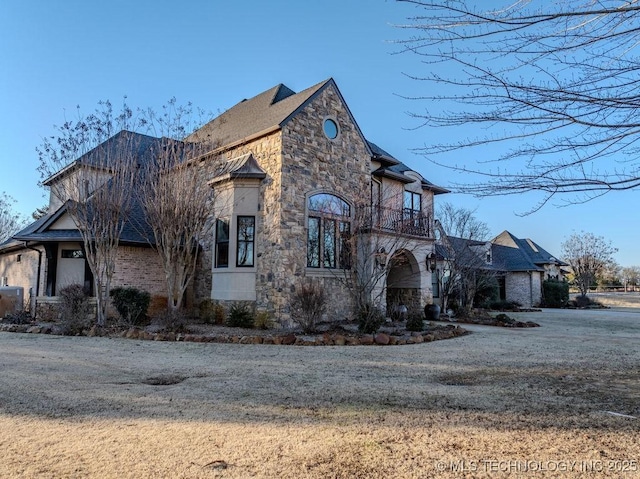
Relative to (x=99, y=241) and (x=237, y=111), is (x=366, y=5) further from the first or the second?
(x=237, y=111)

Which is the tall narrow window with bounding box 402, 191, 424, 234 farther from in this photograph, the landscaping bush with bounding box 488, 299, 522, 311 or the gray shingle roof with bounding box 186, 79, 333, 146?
the landscaping bush with bounding box 488, 299, 522, 311

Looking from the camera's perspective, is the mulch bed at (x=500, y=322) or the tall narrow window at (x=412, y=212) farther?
the tall narrow window at (x=412, y=212)

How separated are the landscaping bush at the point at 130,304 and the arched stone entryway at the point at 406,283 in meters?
9.42

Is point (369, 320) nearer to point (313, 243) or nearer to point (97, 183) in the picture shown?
point (313, 243)

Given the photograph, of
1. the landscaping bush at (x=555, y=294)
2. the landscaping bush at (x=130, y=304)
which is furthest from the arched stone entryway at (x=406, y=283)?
the landscaping bush at (x=555, y=294)

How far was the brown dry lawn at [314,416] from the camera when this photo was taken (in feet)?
10.3

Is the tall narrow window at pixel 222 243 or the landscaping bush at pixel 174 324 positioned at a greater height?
the tall narrow window at pixel 222 243

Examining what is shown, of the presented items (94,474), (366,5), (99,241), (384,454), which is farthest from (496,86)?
(99,241)

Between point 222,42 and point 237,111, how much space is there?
22.3 ft

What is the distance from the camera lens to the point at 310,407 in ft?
15.2

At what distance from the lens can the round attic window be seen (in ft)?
49.3

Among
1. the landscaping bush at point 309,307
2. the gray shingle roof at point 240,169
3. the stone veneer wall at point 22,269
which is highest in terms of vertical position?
the gray shingle roof at point 240,169

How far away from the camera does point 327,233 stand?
48.5ft

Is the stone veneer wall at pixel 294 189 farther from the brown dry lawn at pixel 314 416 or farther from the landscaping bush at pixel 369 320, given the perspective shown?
the brown dry lawn at pixel 314 416
